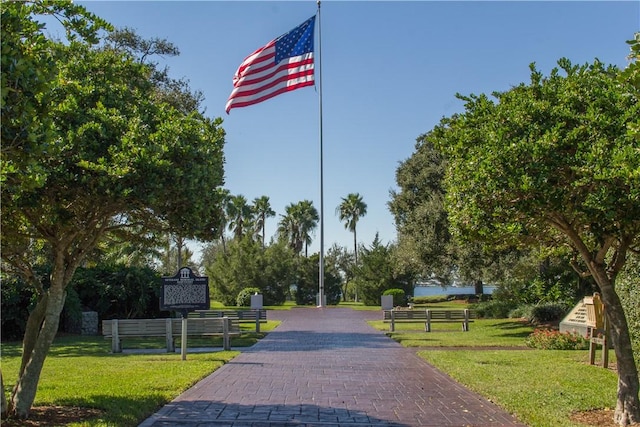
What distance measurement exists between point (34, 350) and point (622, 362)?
22.9ft

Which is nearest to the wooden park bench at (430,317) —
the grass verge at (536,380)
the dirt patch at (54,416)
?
the grass verge at (536,380)

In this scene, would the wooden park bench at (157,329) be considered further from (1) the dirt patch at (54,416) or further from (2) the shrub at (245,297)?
(2) the shrub at (245,297)

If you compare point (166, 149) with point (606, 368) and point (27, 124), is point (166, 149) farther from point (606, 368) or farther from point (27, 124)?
point (606, 368)

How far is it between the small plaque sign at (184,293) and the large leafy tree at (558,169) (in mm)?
7453

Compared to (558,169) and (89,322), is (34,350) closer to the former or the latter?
(558,169)

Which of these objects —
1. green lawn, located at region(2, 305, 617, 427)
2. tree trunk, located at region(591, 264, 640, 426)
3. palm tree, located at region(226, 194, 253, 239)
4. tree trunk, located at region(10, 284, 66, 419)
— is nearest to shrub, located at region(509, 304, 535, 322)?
green lawn, located at region(2, 305, 617, 427)

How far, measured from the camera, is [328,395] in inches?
380

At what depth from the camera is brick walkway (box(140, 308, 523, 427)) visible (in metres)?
7.86

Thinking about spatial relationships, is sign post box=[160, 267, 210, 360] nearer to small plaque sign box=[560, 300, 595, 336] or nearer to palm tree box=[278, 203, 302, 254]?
small plaque sign box=[560, 300, 595, 336]

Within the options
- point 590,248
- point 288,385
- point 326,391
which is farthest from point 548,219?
point 288,385

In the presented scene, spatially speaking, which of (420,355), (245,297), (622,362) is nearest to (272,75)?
(420,355)

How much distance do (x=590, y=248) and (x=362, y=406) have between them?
3.83m

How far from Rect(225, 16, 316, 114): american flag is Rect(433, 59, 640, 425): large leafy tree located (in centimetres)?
1309

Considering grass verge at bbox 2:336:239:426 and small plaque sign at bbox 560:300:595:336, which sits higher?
small plaque sign at bbox 560:300:595:336
